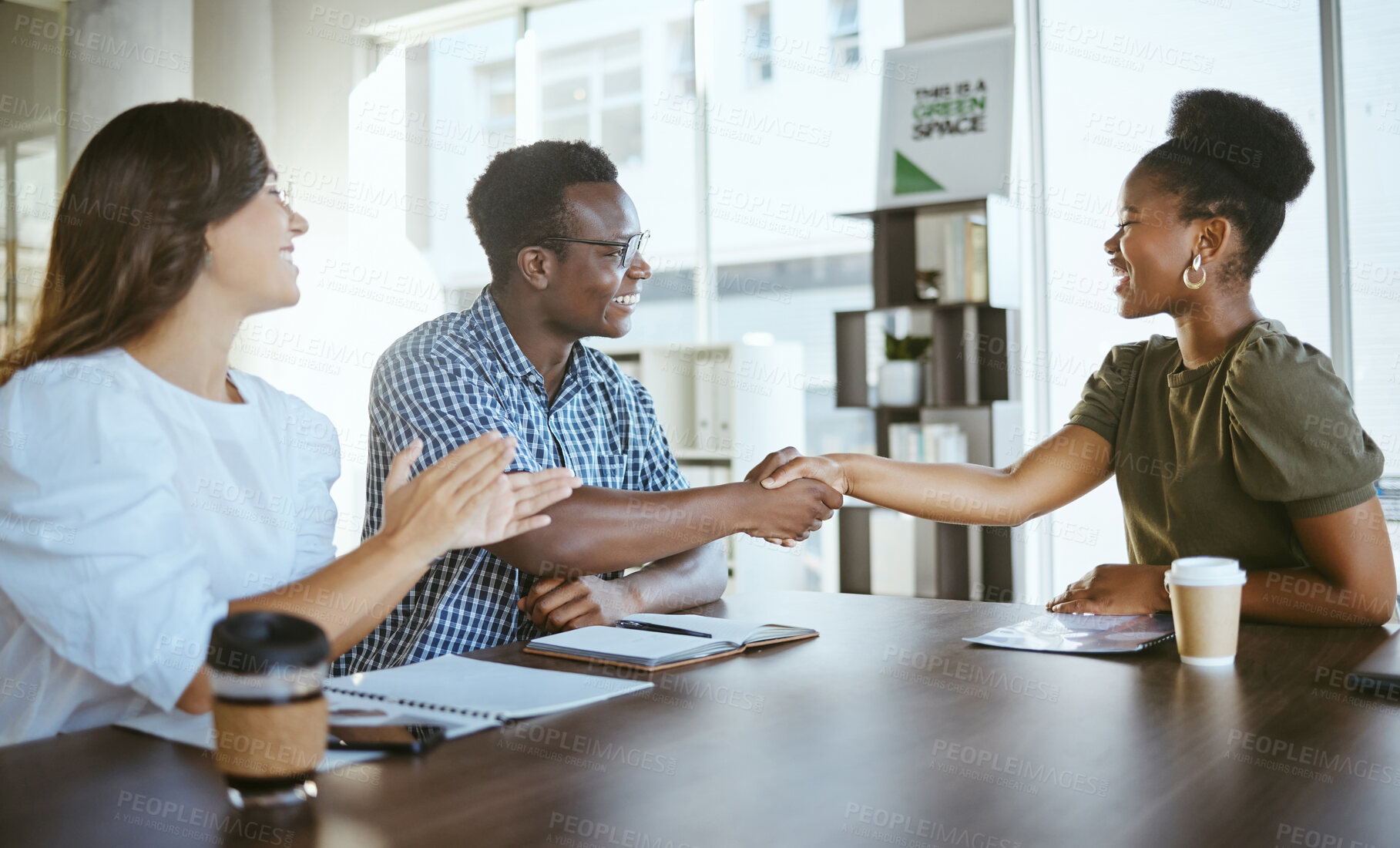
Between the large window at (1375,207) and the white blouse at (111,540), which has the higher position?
the large window at (1375,207)

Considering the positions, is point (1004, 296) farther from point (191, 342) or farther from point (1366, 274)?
point (191, 342)

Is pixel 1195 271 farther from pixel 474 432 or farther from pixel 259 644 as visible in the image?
pixel 259 644

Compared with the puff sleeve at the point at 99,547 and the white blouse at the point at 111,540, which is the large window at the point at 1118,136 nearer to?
the white blouse at the point at 111,540

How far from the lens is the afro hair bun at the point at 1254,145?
6.11 ft

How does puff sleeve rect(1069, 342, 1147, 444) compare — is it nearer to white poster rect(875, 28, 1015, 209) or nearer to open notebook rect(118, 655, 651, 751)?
open notebook rect(118, 655, 651, 751)

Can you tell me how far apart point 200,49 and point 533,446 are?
549cm

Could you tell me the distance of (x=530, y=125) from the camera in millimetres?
6156

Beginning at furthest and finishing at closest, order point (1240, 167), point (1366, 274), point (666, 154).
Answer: point (666, 154) → point (1366, 274) → point (1240, 167)

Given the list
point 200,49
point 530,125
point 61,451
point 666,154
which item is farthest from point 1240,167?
point 200,49

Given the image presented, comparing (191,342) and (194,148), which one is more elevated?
(194,148)

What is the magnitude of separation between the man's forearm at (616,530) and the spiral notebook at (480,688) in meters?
0.38

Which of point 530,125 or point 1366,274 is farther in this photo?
point 530,125

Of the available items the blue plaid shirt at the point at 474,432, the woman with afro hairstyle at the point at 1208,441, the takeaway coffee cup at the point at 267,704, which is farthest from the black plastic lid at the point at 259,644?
the woman with afro hairstyle at the point at 1208,441

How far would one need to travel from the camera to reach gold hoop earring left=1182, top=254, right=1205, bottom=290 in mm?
1851
